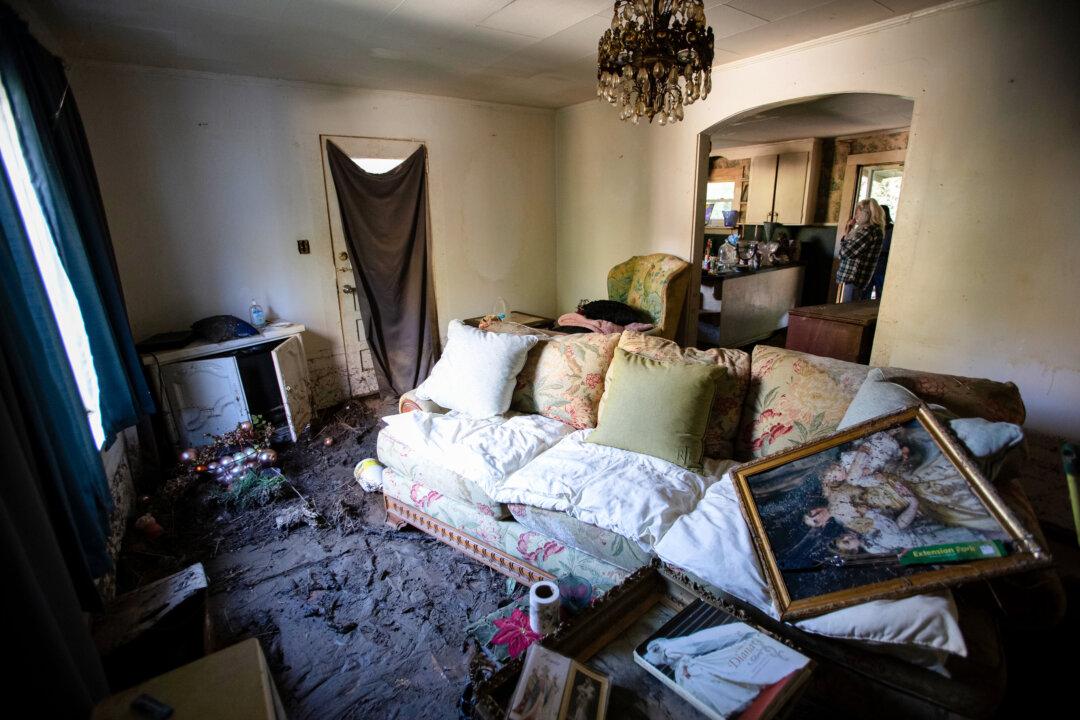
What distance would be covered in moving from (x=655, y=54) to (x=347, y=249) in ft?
9.82

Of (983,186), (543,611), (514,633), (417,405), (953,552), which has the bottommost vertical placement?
(514,633)

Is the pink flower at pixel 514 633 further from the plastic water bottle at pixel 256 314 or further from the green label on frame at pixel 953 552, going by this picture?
the plastic water bottle at pixel 256 314

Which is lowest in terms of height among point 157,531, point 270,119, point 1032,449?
point 157,531

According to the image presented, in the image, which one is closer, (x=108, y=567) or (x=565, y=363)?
(x=108, y=567)

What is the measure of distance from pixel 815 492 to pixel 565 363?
49.3 inches

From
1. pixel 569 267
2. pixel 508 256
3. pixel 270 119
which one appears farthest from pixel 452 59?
pixel 569 267

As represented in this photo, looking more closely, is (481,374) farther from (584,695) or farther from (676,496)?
(584,695)

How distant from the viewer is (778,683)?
105 cm

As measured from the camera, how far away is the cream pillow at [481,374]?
247 cm

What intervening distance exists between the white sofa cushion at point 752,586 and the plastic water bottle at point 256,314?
3283 mm

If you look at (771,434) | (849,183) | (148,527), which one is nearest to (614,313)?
(771,434)

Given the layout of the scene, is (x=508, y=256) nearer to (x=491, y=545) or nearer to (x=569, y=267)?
(x=569, y=267)

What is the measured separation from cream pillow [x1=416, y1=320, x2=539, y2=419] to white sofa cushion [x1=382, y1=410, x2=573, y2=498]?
0.06m

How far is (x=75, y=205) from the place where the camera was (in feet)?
7.72
